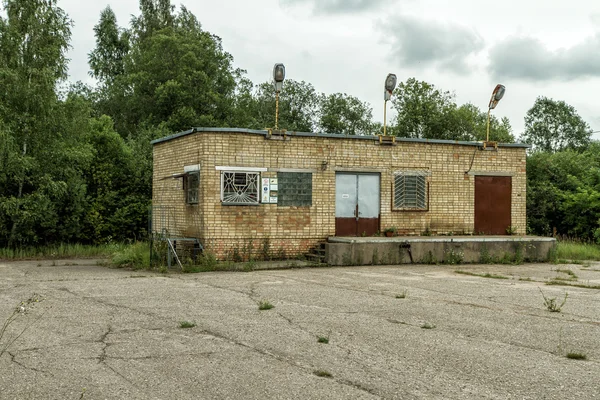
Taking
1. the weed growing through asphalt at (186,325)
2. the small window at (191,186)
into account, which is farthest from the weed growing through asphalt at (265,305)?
the small window at (191,186)

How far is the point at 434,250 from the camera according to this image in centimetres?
2025

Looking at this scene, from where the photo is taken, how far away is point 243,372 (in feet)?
22.2

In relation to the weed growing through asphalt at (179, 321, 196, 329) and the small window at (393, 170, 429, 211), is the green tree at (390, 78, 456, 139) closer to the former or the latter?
the small window at (393, 170, 429, 211)

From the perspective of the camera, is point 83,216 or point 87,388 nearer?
point 87,388

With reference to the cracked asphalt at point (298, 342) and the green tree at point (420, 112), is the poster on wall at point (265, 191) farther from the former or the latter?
the green tree at point (420, 112)

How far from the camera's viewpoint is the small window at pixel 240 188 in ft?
64.4

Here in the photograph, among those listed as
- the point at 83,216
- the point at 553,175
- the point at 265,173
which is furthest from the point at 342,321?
the point at 553,175

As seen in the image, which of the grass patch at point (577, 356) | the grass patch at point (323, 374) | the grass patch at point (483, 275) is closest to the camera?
the grass patch at point (323, 374)

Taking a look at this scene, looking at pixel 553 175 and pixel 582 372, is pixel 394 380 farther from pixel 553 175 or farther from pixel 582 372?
pixel 553 175

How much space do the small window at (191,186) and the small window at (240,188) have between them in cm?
81

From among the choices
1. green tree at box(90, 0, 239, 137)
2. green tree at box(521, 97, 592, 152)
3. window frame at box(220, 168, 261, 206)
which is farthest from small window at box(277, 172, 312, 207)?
green tree at box(521, 97, 592, 152)

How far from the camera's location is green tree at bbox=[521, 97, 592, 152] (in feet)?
222

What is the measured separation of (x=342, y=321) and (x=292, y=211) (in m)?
10.9

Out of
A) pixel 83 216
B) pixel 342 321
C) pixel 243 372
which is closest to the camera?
pixel 243 372
